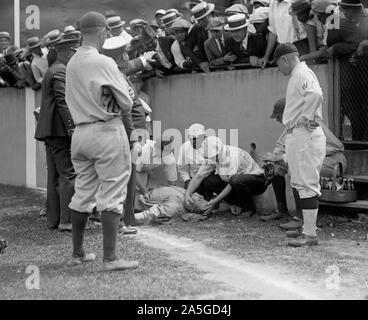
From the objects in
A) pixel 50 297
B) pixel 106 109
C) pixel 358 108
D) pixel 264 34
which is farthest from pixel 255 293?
pixel 264 34

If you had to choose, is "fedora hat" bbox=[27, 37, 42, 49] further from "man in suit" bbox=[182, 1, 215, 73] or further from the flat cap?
the flat cap

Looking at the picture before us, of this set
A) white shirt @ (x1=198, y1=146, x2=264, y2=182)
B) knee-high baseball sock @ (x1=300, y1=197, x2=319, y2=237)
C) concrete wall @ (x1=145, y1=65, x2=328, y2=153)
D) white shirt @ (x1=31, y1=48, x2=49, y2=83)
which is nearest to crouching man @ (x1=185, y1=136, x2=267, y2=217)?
white shirt @ (x1=198, y1=146, x2=264, y2=182)

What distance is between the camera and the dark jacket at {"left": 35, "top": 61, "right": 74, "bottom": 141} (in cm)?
716

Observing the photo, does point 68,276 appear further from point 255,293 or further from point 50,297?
point 255,293

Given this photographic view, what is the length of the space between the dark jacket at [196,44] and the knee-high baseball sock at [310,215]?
Answer: 10.8ft

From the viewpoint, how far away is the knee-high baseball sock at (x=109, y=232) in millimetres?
5320

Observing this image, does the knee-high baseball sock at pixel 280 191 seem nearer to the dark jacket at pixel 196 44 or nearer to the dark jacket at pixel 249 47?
the dark jacket at pixel 249 47

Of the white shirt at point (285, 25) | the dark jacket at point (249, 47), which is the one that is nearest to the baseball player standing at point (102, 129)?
the white shirt at point (285, 25)

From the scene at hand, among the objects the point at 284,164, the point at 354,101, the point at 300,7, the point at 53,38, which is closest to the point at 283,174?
the point at 284,164

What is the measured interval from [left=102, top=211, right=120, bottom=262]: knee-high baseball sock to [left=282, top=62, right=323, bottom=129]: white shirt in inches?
82.2

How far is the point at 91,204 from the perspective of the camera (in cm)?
558

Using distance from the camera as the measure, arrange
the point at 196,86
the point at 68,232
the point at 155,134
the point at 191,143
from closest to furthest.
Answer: the point at 68,232 < the point at 191,143 < the point at 196,86 < the point at 155,134

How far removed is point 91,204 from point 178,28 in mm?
4343

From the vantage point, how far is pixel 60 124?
7238mm
